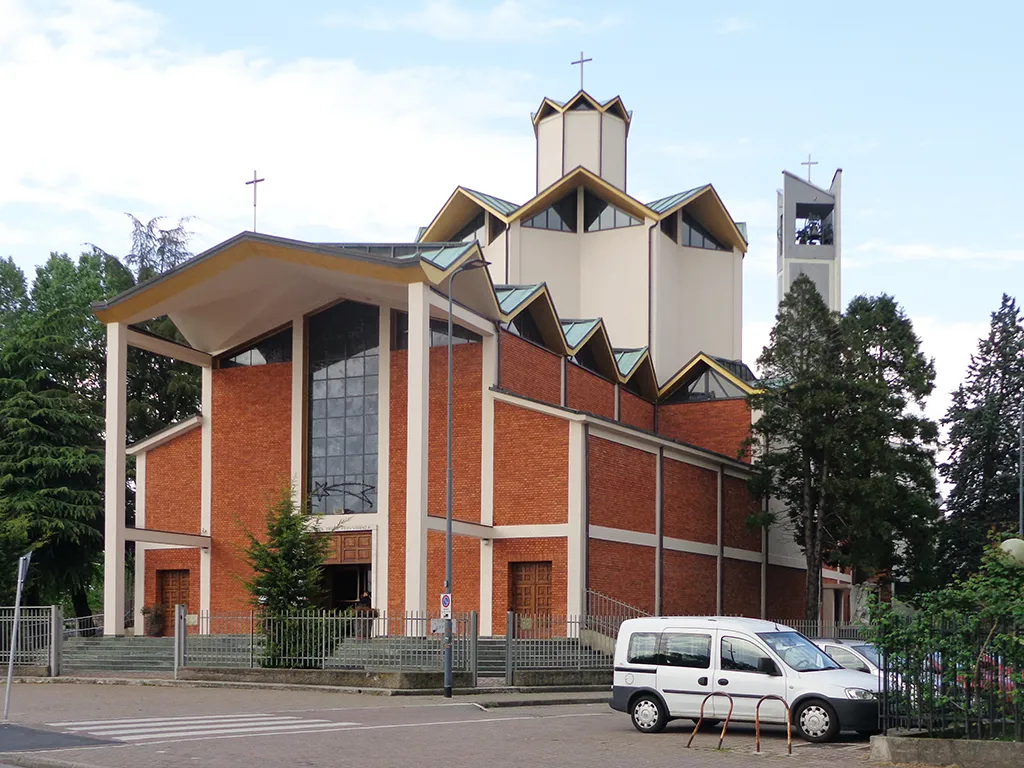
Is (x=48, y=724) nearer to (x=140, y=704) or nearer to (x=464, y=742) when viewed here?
(x=140, y=704)

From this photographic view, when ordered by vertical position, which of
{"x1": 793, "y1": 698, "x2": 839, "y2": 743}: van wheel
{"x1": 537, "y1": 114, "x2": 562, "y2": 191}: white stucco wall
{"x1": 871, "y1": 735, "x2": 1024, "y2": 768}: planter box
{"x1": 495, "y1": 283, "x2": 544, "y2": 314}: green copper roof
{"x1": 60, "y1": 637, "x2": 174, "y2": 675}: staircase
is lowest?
{"x1": 60, "y1": 637, "x2": 174, "y2": 675}: staircase

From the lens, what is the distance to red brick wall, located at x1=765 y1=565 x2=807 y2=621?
44.8 meters

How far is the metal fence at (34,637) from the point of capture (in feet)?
101

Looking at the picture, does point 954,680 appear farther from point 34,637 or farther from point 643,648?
point 34,637

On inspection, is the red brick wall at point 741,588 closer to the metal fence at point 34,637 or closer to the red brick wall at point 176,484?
the red brick wall at point 176,484

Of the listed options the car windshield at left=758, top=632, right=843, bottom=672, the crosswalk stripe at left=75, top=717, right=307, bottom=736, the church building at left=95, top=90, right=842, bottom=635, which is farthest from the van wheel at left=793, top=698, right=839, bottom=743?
the church building at left=95, top=90, right=842, bottom=635

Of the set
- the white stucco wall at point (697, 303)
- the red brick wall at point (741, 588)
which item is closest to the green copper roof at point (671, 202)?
the white stucco wall at point (697, 303)

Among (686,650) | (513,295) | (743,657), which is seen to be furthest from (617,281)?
(743,657)

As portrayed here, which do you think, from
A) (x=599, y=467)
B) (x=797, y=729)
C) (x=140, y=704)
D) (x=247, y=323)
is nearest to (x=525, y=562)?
(x=599, y=467)

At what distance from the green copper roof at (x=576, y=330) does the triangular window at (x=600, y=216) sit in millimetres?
6809

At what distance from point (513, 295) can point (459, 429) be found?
16.3ft

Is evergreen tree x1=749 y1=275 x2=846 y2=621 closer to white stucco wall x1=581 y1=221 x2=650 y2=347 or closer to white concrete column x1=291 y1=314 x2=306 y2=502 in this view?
white stucco wall x1=581 y1=221 x2=650 y2=347

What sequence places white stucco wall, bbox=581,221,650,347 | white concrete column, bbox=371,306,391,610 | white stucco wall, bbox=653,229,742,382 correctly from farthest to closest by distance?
1. white stucco wall, bbox=653,229,742,382
2. white stucco wall, bbox=581,221,650,347
3. white concrete column, bbox=371,306,391,610

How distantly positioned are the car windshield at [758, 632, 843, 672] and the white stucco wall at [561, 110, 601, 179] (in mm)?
36643
